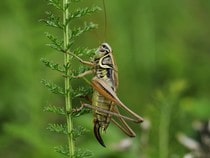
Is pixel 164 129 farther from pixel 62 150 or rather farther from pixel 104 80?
pixel 62 150

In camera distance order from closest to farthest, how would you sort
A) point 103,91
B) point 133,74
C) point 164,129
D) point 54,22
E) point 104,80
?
point 54,22
point 103,91
point 104,80
point 164,129
point 133,74

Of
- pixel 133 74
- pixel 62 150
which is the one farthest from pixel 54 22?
pixel 133 74

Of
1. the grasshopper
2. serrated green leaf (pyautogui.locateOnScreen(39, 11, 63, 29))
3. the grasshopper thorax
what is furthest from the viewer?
the grasshopper thorax

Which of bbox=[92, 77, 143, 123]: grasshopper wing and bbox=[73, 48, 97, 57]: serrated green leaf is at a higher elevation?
bbox=[92, 77, 143, 123]: grasshopper wing

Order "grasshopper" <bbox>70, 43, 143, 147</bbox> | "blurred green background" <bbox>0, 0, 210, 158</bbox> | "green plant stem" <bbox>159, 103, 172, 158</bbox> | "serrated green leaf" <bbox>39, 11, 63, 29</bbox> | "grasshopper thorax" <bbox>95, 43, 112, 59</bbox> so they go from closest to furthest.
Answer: "serrated green leaf" <bbox>39, 11, 63, 29</bbox> → "grasshopper" <bbox>70, 43, 143, 147</bbox> → "grasshopper thorax" <bbox>95, 43, 112, 59</bbox> → "green plant stem" <bbox>159, 103, 172, 158</bbox> → "blurred green background" <bbox>0, 0, 210, 158</bbox>

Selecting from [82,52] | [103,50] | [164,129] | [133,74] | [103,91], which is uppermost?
[133,74]

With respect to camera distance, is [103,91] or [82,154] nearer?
[82,154]

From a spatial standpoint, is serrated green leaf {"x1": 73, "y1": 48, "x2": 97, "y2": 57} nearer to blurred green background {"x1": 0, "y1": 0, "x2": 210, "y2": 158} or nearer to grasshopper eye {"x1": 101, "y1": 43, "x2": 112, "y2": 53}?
grasshopper eye {"x1": 101, "y1": 43, "x2": 112, "y2": 53}

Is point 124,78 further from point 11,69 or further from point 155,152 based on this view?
point 155,152

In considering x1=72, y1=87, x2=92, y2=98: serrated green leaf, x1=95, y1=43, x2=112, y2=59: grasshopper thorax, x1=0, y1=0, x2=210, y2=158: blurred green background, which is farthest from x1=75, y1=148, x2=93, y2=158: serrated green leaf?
x1=0, y1=0, x2=210, y2=158: blurred green background

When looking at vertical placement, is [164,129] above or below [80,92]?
above
